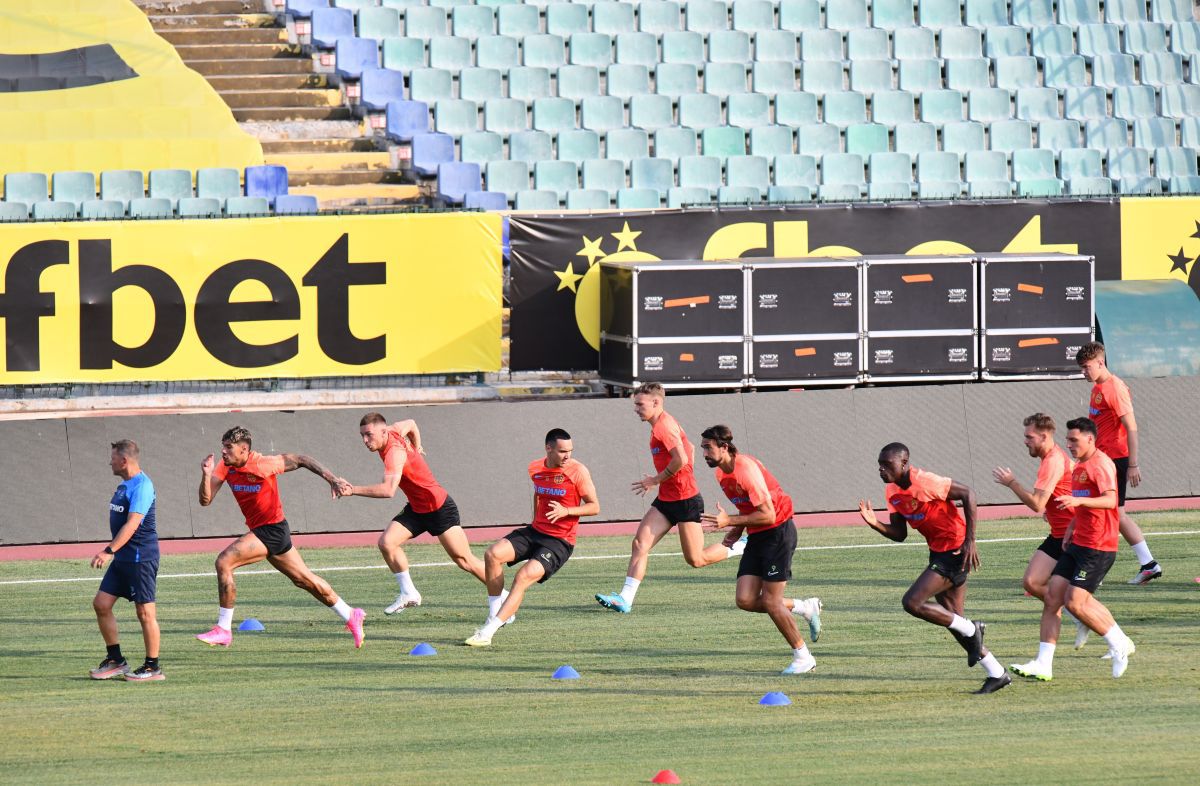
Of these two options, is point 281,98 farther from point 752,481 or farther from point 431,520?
point 752,481

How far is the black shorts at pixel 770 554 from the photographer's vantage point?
40.0 ft

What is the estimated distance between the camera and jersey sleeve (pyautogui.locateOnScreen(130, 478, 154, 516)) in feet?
39.9

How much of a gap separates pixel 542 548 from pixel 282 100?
16.7 meters

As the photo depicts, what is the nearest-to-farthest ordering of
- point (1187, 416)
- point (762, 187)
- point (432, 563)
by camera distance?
point (432, 563)
point (1187, 416)
point (762, 187)

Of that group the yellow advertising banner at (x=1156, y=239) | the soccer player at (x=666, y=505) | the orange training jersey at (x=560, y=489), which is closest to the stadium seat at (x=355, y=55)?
the yellow advertising banner at (x=1156, y=239)

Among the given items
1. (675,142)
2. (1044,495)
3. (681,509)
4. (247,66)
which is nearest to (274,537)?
(681,509)

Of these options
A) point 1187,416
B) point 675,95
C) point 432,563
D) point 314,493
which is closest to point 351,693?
point 432,563

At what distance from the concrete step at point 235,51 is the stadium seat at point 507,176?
228 inches

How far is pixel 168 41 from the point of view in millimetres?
29281

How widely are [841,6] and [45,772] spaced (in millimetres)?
23482

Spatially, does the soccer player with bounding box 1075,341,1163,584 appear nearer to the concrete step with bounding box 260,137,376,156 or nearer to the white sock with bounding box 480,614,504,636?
the white sock with bounding box 480,614,504,636

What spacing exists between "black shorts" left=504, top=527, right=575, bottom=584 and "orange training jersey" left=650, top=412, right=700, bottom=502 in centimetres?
153

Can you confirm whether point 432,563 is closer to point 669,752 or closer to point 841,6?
point 669,752

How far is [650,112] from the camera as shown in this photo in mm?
27562
